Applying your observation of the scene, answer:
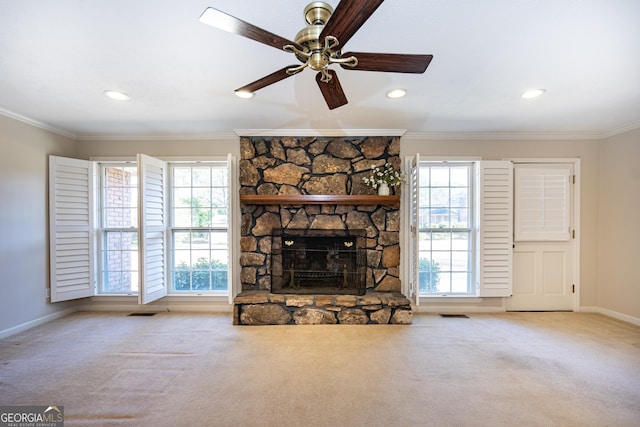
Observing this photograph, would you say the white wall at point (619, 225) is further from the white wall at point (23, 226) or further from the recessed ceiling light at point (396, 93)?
the white wall at point (23, 226)

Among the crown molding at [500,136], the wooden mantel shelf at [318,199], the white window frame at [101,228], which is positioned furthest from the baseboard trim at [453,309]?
the white window frame at [101,228]

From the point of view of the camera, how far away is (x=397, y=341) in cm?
277

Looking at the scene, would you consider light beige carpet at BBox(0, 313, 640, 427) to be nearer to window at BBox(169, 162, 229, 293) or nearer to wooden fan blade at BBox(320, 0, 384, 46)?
window at BBox(169, 162, 229, 293)

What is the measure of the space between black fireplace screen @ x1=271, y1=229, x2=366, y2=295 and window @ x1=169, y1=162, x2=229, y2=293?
0.86 metres

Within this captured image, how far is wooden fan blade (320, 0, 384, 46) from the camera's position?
1043mm

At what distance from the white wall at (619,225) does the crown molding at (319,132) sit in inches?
102

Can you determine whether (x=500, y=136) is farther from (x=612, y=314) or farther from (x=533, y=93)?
(x=612, y=314)

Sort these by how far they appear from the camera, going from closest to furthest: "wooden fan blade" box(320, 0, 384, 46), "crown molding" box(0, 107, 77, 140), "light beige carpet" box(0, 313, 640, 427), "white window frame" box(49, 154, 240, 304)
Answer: "wooden fan blade" box(320, 0, 384, 46) < "light beige carpet" box(0, 313, 640, 427) < "crown molding" box(0, 107, 77, 140) < "white window frame" box(49, 154, 240, 304)

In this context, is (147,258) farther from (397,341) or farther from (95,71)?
(397,341)

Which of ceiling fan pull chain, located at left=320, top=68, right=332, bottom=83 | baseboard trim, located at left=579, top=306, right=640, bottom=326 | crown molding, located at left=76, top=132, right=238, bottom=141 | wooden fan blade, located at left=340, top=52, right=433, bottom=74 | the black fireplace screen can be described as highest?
crown molding, located at left=76, top=132, right=238, bottom=141

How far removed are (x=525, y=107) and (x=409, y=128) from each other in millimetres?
1174

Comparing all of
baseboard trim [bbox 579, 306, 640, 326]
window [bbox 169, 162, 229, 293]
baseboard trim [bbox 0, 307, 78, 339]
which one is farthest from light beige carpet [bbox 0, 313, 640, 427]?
window [bbox 169, 162, 229, 293]

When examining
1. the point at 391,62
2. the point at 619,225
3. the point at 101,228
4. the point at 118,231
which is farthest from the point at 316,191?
the point at 619,225

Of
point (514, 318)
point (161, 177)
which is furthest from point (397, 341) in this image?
point (161, 177)
